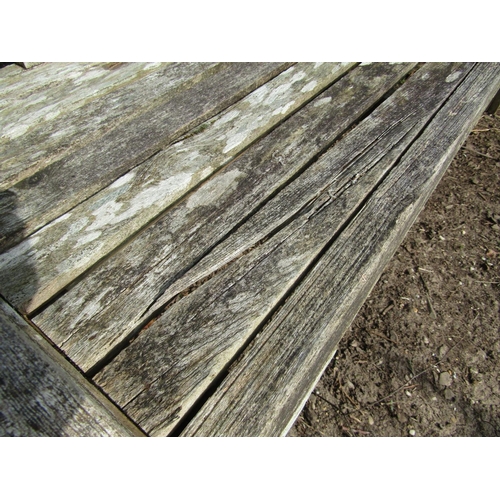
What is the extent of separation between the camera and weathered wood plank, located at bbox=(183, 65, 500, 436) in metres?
1.03

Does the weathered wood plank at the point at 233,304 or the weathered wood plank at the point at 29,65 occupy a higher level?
the weathered wood plank at the point at 29,65

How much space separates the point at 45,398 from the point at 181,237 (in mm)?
567

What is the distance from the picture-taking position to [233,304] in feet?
3.86

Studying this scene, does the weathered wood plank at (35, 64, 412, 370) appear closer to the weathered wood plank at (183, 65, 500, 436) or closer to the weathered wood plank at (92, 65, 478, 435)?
the weathered wood plank at (92, 65, 478, 435)

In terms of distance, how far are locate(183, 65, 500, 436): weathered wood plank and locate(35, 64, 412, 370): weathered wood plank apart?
0.91 feet

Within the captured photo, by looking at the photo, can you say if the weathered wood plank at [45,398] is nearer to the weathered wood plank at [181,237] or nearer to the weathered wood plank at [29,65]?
the weathered wood plank at [181,237]

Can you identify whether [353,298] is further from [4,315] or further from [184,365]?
[4,315]

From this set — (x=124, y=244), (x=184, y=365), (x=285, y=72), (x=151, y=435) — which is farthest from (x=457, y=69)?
(x=151, y=435)

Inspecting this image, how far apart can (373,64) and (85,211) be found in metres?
1.49

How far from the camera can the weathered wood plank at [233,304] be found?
1.02m

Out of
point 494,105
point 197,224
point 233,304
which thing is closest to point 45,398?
point 233,304

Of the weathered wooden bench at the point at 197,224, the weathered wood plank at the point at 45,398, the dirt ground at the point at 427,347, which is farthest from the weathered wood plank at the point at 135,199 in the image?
the dirt ground at the point at 427,347

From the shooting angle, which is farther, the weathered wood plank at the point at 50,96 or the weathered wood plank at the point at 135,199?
the weathered wood plank at the point at 50,96

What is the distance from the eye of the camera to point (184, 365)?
106 cm
